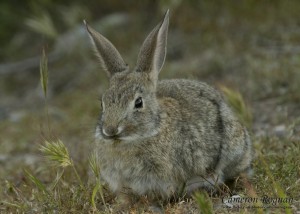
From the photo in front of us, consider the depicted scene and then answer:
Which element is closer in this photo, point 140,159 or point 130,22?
point 140,159

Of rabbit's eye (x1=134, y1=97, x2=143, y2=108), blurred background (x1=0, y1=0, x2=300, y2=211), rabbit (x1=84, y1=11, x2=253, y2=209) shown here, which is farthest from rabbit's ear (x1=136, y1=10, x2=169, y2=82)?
blurred background (x1=0, y1=0, x2=300, y2=211)

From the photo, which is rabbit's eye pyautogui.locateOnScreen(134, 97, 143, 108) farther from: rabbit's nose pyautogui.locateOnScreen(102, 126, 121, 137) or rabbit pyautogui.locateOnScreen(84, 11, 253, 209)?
rabbit's nose pyautogui.locateOnScreen(102, 126, 121, 137)

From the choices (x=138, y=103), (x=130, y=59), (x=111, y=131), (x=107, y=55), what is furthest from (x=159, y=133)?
(x=130, y=59)

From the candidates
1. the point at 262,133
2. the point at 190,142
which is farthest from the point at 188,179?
the point at 262,133

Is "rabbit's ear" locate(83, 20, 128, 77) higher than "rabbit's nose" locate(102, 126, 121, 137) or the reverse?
higher

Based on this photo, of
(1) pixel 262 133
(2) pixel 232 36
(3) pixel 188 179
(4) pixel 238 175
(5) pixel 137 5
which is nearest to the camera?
(3) pixel 188 179

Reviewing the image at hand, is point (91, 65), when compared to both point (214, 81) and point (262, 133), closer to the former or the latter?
point (214, 81)

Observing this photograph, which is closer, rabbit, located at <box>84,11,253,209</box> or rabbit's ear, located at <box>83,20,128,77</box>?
rabbit, located at <box>84,11,253,209</box>

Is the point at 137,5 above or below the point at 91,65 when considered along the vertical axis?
above
